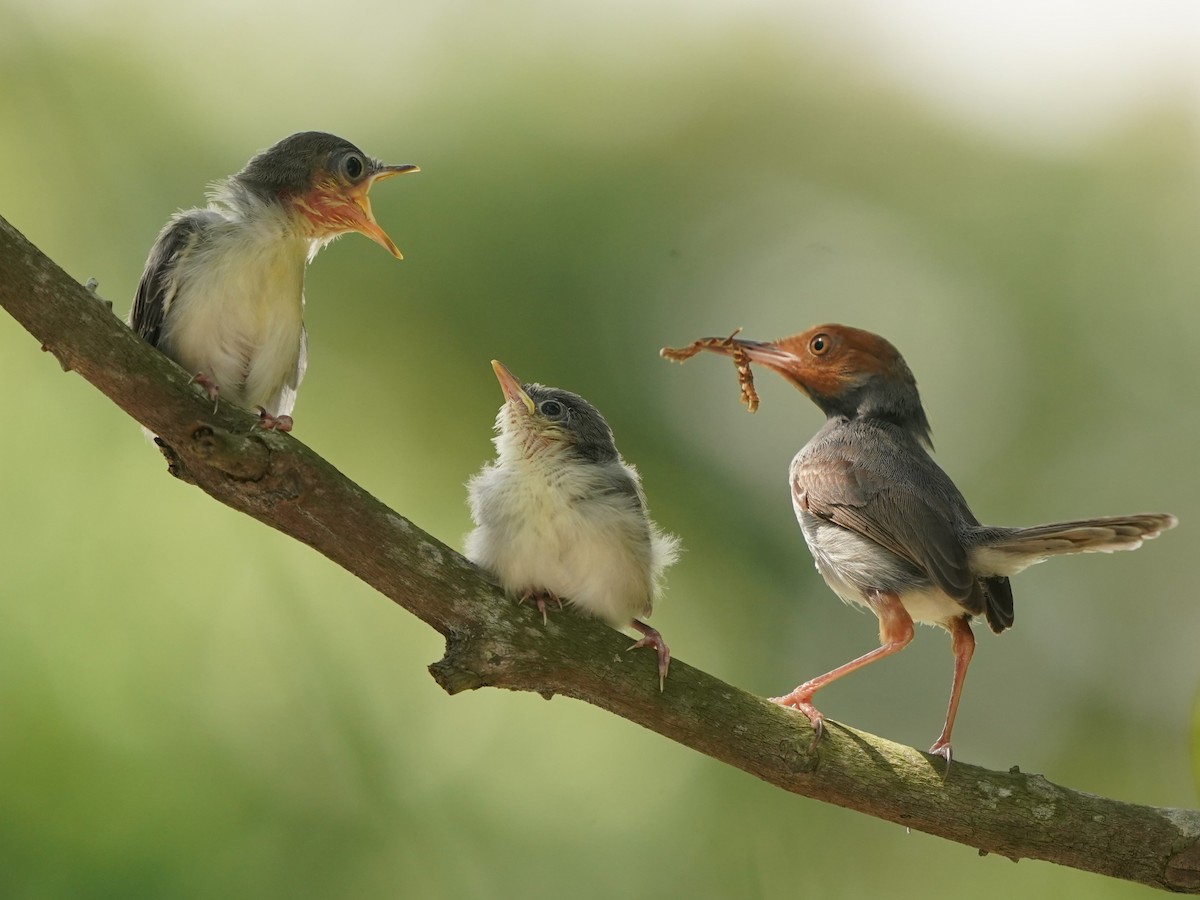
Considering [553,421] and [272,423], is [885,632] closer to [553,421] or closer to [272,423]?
[553,421]

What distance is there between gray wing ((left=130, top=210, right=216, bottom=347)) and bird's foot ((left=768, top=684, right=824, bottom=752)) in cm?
201

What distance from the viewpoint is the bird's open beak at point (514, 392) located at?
144 inches

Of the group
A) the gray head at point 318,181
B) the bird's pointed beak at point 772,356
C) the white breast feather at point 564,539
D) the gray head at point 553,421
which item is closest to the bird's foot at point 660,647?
the white breast feather at point 564,539

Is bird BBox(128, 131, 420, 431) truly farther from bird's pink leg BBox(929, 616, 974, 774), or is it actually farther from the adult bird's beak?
bird's pink leg BBox(929, 616, 974, 774)

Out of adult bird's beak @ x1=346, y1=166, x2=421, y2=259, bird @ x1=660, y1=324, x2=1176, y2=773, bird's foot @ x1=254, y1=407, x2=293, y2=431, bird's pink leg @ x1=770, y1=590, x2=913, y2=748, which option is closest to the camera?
bird's foot @ x1=254, y1=407, x2=293, y2=431

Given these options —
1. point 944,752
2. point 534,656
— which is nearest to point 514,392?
point 534,656

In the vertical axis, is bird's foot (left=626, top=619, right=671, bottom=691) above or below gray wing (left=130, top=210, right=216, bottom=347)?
below

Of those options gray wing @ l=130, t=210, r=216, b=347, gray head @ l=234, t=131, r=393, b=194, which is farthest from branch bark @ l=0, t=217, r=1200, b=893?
gray head @ l=234, t=131, r=393, b=194

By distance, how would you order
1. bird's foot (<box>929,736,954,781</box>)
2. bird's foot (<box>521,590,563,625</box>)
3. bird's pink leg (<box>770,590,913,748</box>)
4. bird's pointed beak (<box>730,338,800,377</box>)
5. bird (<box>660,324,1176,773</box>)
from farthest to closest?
bird's pointed beak (<box>730,338,800,377</box>) < bird's pink leg (<box>770,590,913,748</box>) < bird (<box>660,324,1176,773</box>) < bird's foot (<box>929,736,954,781</box>) < bird's foot (<box>521,590,563,625</box>)

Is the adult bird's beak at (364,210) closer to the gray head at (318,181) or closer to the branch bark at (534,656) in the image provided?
the gray head at (318,181)

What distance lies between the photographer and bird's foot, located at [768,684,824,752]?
3322 millimetres

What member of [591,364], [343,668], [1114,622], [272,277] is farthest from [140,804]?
[1114,622]

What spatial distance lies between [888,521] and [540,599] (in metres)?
1.34

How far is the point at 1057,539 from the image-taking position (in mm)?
3514
